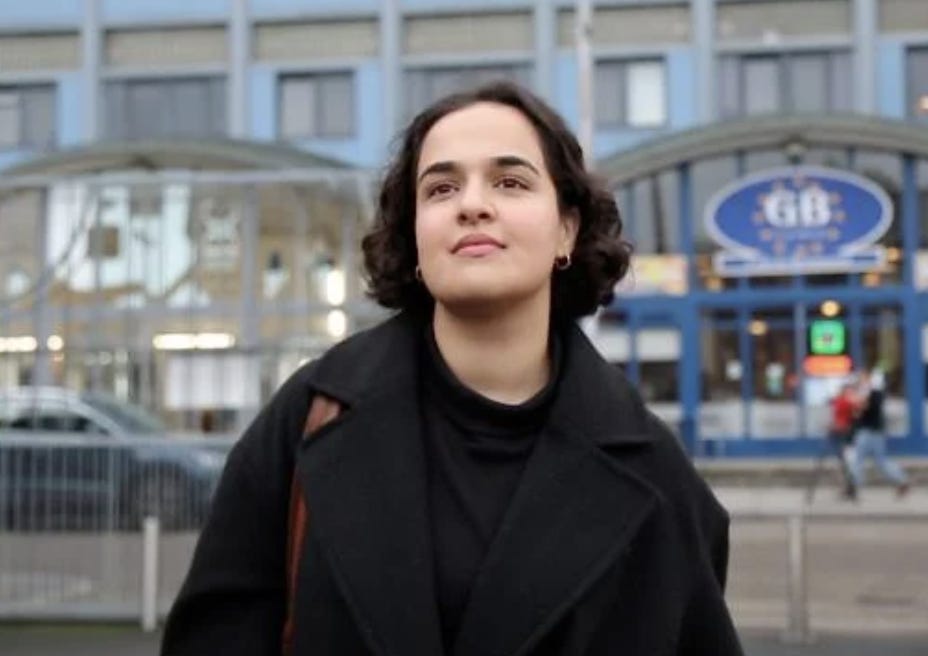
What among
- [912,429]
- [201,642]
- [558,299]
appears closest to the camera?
[201,642]

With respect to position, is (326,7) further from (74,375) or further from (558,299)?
(558,299)

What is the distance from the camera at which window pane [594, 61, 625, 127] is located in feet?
97.0

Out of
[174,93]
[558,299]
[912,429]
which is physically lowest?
[912,429]

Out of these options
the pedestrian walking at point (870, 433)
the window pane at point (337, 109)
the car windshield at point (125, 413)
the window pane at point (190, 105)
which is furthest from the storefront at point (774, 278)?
the car windshield at point (125, 413)

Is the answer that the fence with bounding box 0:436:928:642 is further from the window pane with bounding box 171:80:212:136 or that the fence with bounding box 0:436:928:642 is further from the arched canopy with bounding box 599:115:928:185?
the window pane with bounding box 171:80:212:136

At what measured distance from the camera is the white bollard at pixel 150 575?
29.4ft

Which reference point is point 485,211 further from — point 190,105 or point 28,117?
point 28,117

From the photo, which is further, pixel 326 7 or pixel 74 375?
pixel 326 7

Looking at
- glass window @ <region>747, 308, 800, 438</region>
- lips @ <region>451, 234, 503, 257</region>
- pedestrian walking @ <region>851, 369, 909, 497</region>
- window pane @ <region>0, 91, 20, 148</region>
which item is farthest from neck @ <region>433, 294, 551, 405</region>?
window pane @ <region>0, 91, 20, 148</region>

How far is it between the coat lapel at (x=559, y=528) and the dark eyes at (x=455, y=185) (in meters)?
0.30

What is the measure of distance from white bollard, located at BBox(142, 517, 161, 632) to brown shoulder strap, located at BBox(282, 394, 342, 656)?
23.2ft

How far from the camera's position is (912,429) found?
26.4 m

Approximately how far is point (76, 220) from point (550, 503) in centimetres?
853

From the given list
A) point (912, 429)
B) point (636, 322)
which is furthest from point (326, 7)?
point (912, 429)
